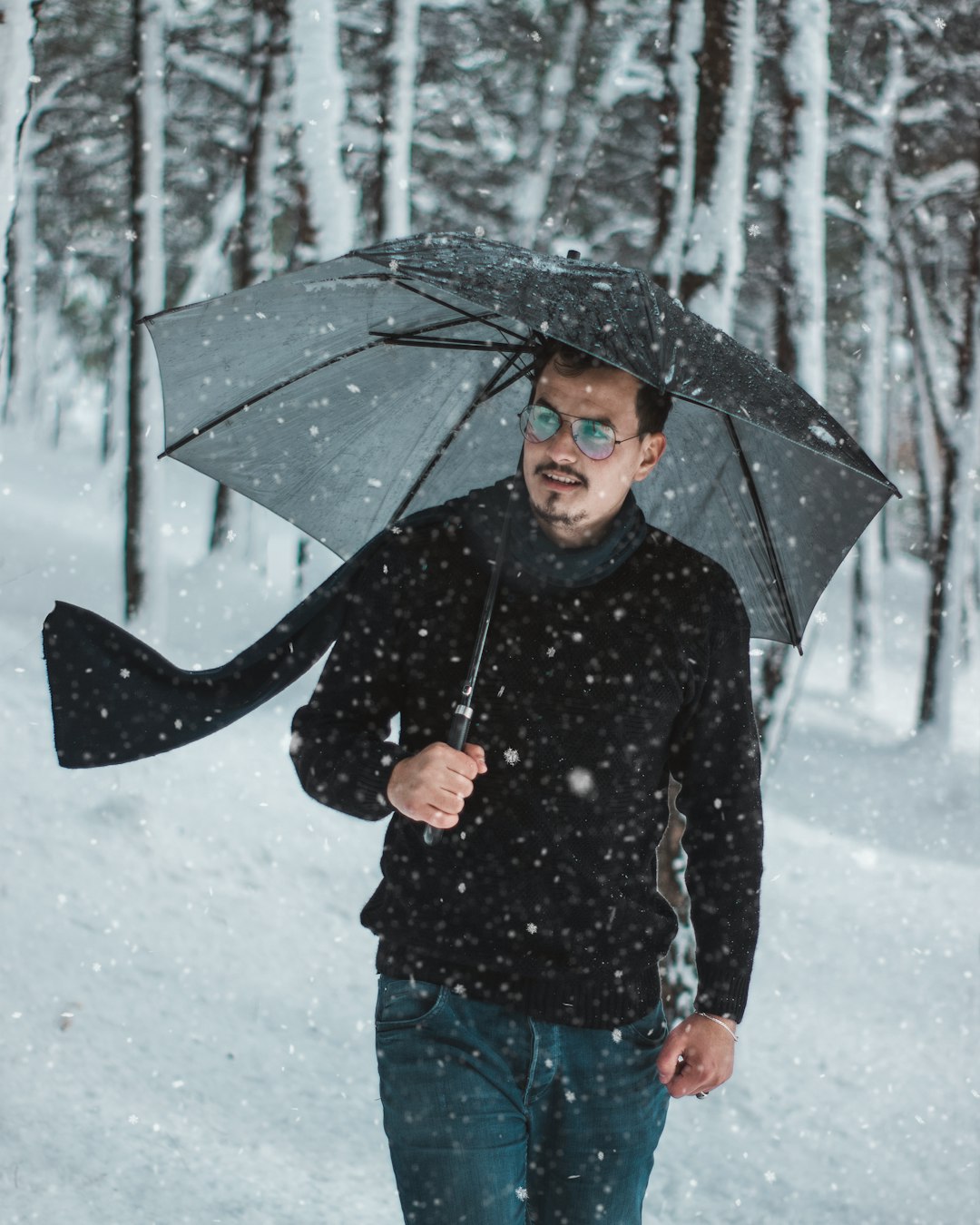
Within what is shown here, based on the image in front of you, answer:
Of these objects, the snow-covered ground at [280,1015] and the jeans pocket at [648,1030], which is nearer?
the jeans pocket at [648,1030]

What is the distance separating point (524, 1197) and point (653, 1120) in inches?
11.3

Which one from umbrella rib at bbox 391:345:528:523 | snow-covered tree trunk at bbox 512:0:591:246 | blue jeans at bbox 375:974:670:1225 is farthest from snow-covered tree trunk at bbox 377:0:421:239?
blue jeans at bbox 375:974:670:1225

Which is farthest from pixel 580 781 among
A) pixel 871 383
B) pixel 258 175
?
pixel 871 383

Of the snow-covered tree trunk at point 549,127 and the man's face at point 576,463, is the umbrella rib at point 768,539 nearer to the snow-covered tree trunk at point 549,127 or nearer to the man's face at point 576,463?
the man's face at point 576,463

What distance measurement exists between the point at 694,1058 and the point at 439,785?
2.47 feet

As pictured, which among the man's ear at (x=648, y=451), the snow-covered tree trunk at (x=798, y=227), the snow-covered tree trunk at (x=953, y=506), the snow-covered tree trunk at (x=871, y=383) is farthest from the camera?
the snow-covered tree trunk at (x=871, y=383)

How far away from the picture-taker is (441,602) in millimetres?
2346

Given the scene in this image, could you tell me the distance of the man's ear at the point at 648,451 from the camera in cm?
250

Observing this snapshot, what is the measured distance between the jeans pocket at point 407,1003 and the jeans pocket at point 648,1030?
1.18 ft

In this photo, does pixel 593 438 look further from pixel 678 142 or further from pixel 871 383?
pixel 871 383

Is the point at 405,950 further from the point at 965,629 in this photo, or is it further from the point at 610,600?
the point at 965,629

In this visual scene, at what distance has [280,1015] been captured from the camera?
5379mm

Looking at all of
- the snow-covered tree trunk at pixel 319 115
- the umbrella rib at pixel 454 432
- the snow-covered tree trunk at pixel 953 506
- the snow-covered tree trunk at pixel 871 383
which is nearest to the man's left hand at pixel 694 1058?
the umbrella rib at pixel 454 432

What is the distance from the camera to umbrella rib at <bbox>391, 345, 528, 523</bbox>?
2.94 m
